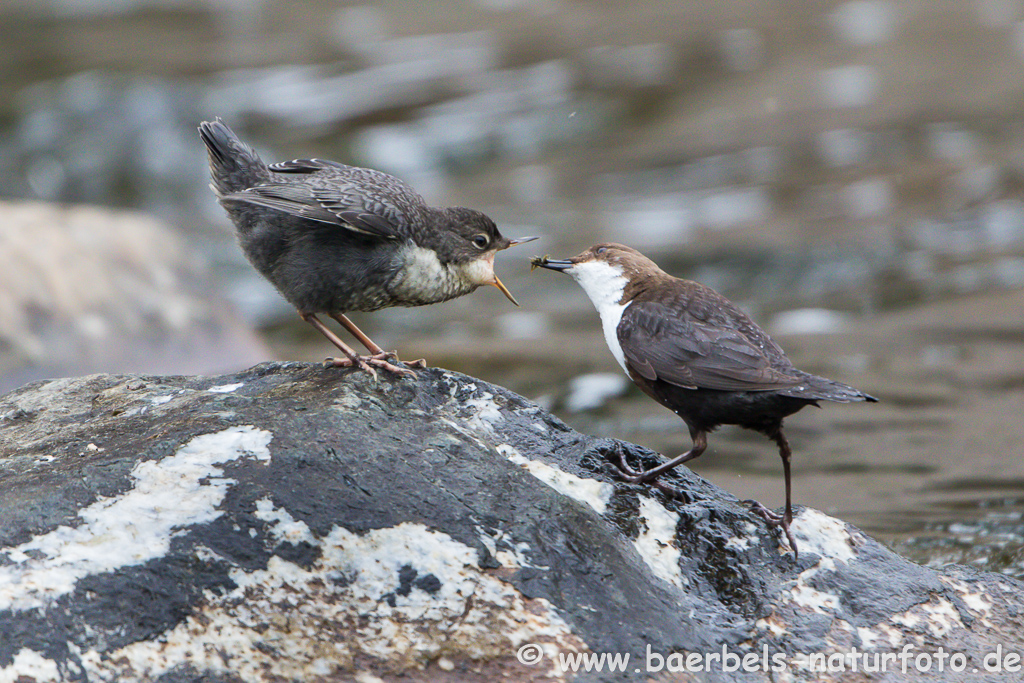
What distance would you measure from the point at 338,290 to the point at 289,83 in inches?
466

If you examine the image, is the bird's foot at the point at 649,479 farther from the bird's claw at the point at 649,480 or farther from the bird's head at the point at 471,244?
the bird's head at the point at 471,244

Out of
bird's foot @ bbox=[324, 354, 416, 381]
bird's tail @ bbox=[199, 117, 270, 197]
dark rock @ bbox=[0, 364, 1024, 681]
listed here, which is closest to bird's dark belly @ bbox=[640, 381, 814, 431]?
dark rock @ bbox=[0, 364, 1024, 681]

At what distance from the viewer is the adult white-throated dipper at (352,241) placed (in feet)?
12.4

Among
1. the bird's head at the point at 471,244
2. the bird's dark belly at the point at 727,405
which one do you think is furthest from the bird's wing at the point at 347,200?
the bird's dark belly at the point at 727,405

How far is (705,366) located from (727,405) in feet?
0.49

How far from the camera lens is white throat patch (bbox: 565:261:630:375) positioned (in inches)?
158

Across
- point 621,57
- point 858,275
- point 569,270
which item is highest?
point 569,270

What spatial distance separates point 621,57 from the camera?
14.7 metres

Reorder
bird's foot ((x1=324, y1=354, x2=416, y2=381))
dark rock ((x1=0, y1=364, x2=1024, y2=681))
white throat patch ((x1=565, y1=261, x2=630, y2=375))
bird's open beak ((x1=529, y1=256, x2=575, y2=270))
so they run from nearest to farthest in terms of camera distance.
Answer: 1. dark rock ((x1=0, y1=364, x2=1024, y2=681))
2. bird's foot ((x1=324, y1=354, x2=416, y2=381))
3. white throat patch ((x1=565, y1=261, x2=630, y2=375))
4. bird's open beak ((x1=529, y1=256, x2=575, y2=270))

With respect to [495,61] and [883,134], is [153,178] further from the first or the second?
[883,134]

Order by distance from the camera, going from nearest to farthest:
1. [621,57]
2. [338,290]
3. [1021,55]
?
[338,290] < [1021,55] < [621,57]

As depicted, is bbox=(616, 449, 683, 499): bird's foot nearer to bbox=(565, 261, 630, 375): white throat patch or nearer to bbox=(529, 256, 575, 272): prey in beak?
bbox=(565, 261, 630, 375): white throat patch

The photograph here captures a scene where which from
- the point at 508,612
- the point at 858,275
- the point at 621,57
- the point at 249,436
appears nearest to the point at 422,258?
the point at 249,436

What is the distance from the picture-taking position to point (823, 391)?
3.21 meters
